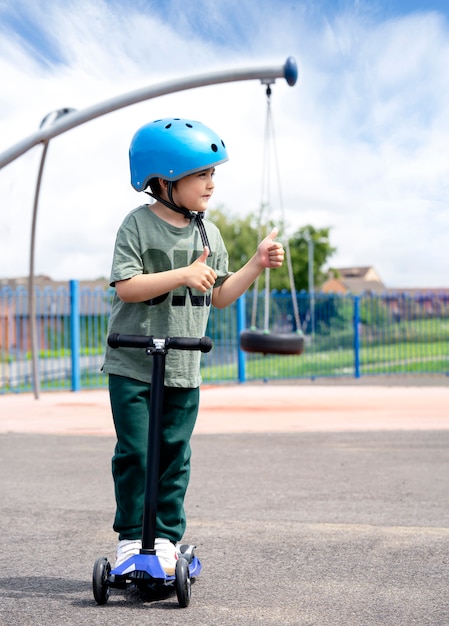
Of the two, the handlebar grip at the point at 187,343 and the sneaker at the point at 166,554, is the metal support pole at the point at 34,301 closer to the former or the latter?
the sneaker at the point at 166,554

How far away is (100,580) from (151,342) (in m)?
0.81

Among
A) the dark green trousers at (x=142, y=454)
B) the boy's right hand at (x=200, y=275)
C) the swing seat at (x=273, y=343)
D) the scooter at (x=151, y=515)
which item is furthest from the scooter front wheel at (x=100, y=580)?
the swing seat at (x=273, y=343)

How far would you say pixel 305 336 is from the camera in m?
17.9

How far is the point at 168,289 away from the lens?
321cm

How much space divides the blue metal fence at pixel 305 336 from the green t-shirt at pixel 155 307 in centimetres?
1301

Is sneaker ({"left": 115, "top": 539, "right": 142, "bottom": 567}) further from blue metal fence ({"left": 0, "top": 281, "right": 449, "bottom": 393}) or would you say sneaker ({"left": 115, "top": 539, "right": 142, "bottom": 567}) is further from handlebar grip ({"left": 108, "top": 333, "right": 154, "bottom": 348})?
blue metal fence ({"left": 0, "top": 281, "right": 449, "bottom": 393})

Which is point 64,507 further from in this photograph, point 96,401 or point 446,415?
point 96,401

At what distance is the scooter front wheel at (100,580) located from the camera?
3102mm

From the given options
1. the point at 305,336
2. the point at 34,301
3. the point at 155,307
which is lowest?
the point at 305,336

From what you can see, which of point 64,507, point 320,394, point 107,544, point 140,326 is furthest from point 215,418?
point 140,326

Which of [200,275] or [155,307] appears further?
[155,307]

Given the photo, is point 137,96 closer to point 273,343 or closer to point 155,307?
point 273,343

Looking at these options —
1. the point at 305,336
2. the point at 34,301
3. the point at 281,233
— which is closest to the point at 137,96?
the point at 34,301

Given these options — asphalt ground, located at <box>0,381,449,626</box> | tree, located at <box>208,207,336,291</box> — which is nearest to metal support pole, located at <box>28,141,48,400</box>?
asphalt ground, located at <box>0,381,449,626</box>
